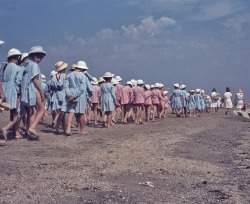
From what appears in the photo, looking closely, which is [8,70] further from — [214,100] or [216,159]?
[214,100]

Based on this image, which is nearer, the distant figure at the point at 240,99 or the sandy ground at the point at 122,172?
the sandy ground at the point at 122,172

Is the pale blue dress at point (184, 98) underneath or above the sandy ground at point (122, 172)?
above

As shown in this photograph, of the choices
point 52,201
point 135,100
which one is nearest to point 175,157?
point 52,201

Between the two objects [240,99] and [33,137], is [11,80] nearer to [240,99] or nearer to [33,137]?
[33,137]

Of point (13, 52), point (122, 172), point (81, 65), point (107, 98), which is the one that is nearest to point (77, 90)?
point (81, 65)

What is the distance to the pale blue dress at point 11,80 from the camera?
10.4 meters

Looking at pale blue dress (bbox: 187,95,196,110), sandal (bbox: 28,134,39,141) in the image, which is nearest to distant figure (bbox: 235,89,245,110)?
pale blue dress (bbox: 187,95,196,110)

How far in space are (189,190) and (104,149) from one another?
376 centimetres

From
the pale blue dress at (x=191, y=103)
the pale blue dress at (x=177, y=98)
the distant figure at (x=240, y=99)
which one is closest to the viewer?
the pale blue dress at (x=177, y=98)

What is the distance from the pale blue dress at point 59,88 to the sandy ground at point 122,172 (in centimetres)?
233

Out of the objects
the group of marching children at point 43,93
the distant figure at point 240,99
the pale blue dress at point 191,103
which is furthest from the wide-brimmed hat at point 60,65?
the distant figure at point 240,99

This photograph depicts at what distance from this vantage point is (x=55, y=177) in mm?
6668

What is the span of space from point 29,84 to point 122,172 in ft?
14.1

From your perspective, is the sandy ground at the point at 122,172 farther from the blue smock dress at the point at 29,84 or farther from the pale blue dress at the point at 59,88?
the pale blue dress at the point at 59,88
